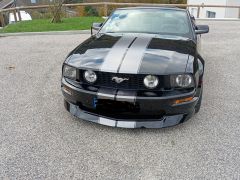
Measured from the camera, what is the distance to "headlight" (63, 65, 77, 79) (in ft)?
10.1

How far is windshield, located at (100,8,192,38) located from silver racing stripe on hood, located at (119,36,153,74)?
0.61 meters

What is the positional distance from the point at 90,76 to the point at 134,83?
0.52 metres

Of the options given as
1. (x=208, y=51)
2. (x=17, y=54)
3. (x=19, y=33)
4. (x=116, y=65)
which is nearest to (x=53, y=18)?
(x=19, y=33)

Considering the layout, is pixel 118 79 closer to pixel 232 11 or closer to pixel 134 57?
pixel 134 57

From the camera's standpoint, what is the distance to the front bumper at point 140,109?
2.78 m

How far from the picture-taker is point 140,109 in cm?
282

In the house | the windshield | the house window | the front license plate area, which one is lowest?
the house window

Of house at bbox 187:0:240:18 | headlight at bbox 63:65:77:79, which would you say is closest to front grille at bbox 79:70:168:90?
headlight at bbox 63:65:77:79

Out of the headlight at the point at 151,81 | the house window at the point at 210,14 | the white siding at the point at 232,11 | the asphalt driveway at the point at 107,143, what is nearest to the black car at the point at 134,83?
the headlight at the point at 151,81

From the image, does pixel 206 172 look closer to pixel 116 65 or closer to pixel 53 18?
pixel 116 65

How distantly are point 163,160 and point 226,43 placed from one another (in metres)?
6.23

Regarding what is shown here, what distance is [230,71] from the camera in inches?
204

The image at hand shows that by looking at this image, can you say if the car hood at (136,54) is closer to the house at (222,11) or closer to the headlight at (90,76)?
the headlight at (90,76)

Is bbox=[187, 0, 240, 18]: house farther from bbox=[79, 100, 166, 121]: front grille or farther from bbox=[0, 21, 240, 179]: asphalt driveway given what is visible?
bbox=[79, 100, 166, 121]: front grille
